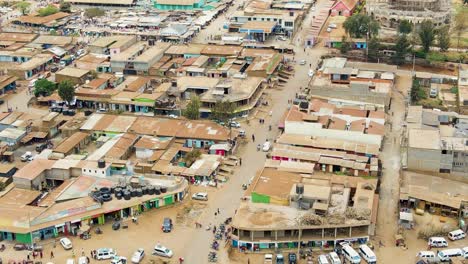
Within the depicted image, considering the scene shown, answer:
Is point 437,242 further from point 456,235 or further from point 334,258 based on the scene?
point 334,258

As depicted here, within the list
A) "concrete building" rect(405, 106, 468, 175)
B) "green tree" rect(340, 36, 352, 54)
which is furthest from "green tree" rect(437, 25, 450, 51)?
"concrete building" rect(405, 106, 468, 175)

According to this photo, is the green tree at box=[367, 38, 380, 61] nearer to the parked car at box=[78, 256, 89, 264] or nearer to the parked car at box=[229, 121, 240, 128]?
the parked car at box=[229, 121, 240, 128]

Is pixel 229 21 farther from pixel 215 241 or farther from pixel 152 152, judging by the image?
pixel 215 241

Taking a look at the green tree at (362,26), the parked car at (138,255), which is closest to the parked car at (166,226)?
the parked car at (138,255)

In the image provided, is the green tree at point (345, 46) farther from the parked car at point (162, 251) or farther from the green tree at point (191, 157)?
the parked car at point (162, 251)

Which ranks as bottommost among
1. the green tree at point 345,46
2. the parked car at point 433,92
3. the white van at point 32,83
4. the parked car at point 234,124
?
the parked car at point 234,124

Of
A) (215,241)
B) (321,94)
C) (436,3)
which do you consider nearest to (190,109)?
(321,94)

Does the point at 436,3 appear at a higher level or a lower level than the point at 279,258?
higher
